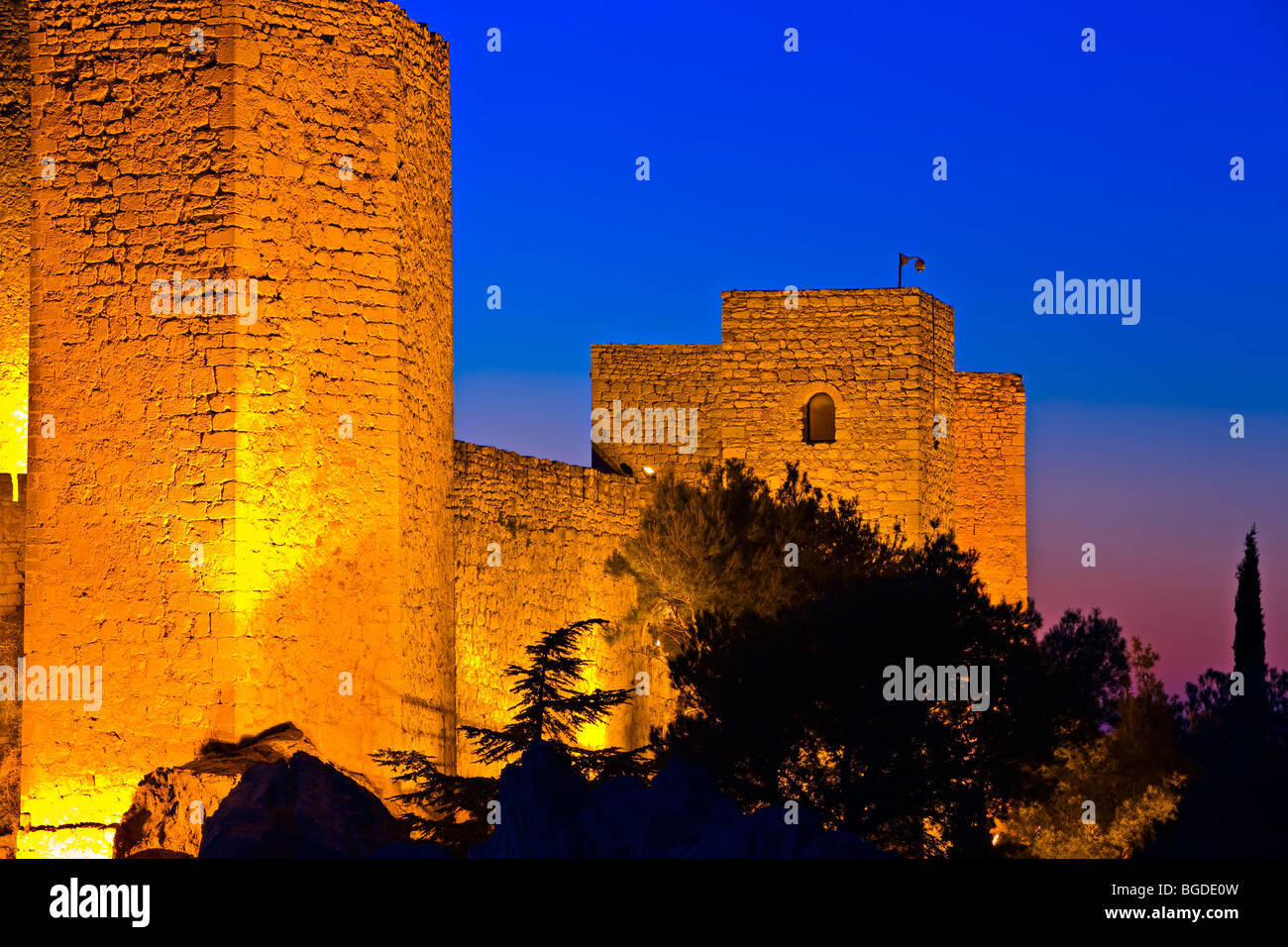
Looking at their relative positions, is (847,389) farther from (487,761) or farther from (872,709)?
(487,761)

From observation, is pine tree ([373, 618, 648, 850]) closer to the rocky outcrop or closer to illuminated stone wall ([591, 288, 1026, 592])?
the rocky outcrop

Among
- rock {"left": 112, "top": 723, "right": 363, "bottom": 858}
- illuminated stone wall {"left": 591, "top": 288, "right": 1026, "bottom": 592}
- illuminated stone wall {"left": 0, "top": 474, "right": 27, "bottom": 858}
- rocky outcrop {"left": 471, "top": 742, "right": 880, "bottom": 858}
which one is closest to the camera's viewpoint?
rocky outcrop {"left": 471, "top": 742, "right": 880, "bottom": 858}

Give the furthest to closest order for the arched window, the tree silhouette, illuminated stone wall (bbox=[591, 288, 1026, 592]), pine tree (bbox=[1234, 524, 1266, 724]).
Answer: pine tree (bbox=[1234, 524, 1266, 724]) → the arched window → illuminated stone wall (bbox=[591, 288, 1026, 592]) → the tree silhouette

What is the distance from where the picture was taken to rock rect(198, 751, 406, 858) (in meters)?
8.41

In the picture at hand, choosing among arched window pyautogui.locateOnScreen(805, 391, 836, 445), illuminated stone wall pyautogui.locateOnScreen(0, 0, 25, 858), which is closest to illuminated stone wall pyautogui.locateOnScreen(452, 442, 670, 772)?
arched window pyautogui.locateOnScreen(805, 391, 836, 445)

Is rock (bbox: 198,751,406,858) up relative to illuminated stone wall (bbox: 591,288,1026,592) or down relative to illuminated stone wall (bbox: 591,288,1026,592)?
down

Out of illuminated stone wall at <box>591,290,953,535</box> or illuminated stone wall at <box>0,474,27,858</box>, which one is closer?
illuminated stone wall at <box>0,474,27,858</box>

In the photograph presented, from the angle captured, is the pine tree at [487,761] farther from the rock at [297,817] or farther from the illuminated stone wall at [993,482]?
the illuminated stone wall at [993,482]

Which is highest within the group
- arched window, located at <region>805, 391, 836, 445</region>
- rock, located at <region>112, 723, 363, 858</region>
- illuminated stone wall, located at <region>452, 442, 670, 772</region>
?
arched window, located at <region>805, 391, 836, 445</region>

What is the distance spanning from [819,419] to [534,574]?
454 centimetres

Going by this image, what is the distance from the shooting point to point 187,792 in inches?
393

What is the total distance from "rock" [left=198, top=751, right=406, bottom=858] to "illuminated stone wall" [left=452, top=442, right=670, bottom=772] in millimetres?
3892

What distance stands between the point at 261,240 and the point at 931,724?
19.1ft

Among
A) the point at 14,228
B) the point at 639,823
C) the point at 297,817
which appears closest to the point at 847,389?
the point at 14,228
